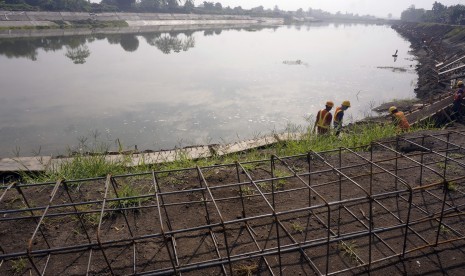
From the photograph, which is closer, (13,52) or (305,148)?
(305,148)

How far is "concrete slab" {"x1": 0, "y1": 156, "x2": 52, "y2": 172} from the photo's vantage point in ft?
19.9

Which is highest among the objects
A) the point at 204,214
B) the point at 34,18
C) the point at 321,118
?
the point at 34,18

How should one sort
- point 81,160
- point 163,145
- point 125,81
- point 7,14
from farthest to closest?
point 7,14, point 125,81, point 163,145, point 81,160

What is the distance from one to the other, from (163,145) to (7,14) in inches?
1536

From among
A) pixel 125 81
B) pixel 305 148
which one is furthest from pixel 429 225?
pixel 125 81

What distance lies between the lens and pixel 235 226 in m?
4.35

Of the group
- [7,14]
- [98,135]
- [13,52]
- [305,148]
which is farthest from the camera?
[7,14]

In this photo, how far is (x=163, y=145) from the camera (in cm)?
1006

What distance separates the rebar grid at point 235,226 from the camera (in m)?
3.53

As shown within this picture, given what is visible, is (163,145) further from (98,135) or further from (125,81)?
(125,81)

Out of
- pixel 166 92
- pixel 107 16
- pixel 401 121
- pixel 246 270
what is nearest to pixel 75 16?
pixel 107 16

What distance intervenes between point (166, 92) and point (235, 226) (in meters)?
12.5

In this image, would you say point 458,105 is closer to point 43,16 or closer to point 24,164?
point 24,164

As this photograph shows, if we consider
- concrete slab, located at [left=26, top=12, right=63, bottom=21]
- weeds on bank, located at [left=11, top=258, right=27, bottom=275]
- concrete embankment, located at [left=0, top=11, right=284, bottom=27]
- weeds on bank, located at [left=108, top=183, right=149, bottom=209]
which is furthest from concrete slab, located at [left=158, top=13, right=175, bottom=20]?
weeds on bank, located at [left=11, top=258, right=27, bottom=275]
